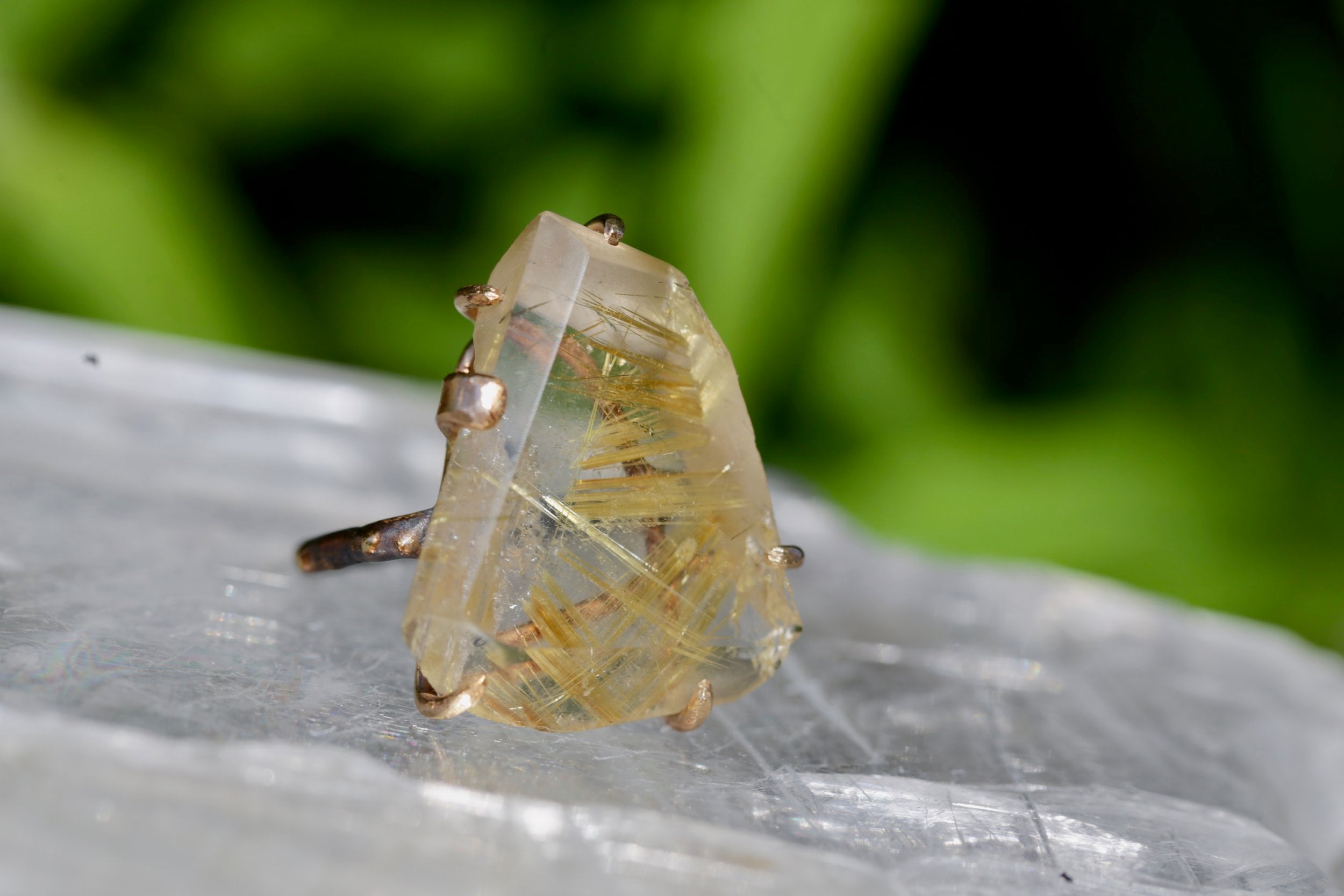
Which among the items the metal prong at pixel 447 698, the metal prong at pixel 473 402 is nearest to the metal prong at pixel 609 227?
the metal prong at pixel 473 402

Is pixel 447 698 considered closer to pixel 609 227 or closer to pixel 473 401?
pixel 473 401

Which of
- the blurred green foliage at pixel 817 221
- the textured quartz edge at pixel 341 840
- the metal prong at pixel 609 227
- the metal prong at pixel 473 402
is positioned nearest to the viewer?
the textured quartz edge at pixel 341 840

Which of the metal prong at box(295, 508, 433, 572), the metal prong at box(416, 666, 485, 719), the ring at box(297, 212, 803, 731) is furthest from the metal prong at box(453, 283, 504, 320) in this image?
the metal prong at box(416, 666, 485, 719)

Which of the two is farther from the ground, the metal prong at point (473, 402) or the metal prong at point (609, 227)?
the metal prong at point (609, 227)

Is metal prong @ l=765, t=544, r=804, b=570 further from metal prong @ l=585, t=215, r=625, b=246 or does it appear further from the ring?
metal prong @ l=585, t=215, r=625, b=246

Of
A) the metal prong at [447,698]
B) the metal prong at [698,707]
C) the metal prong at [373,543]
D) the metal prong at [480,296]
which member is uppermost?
the metal prong at [480,296]

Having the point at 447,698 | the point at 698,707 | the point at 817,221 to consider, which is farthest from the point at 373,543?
the point at 817,221

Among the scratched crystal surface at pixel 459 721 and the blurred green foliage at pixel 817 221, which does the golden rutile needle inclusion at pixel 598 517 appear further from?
the blurred green foliage at pixel 817 221

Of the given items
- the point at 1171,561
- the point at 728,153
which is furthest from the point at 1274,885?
the point at 728,153
